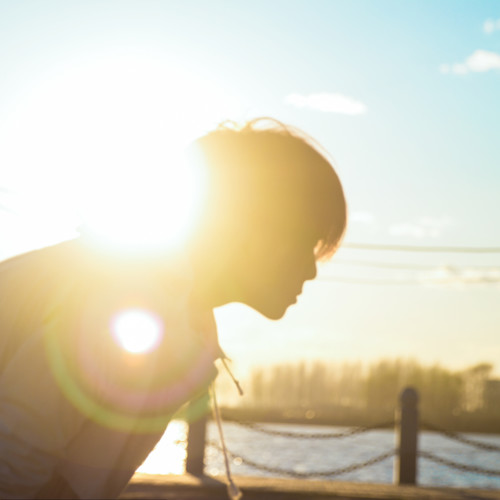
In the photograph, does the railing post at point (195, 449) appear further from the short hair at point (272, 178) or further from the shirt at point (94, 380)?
the shirt at point (94, 380)

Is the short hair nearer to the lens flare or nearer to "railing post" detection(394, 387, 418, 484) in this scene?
the lens flare

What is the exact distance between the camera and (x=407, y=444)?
32.3ft

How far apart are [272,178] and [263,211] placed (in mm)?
106

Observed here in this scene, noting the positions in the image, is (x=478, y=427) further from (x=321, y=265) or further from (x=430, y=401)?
(x=321, y=265)

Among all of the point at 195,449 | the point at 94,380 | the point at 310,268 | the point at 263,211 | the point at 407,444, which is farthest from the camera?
the point at 407,444

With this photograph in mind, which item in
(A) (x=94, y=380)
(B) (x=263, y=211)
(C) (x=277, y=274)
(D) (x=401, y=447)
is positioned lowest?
(D) (x=401, y=447)

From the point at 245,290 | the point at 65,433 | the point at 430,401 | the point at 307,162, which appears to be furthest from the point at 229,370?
the point at 430,401

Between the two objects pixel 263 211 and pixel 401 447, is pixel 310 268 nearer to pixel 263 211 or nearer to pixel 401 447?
pixel 263 211

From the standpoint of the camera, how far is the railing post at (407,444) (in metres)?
9.84

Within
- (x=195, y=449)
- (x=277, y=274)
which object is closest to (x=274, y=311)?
(x=277, y=274)

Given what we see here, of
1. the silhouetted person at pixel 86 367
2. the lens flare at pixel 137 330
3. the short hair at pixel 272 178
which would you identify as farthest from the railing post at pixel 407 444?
the lens flare at pixel 137 330

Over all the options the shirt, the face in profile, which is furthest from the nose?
the shirt

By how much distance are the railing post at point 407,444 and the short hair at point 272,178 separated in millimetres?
8147

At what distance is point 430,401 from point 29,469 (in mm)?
118777
